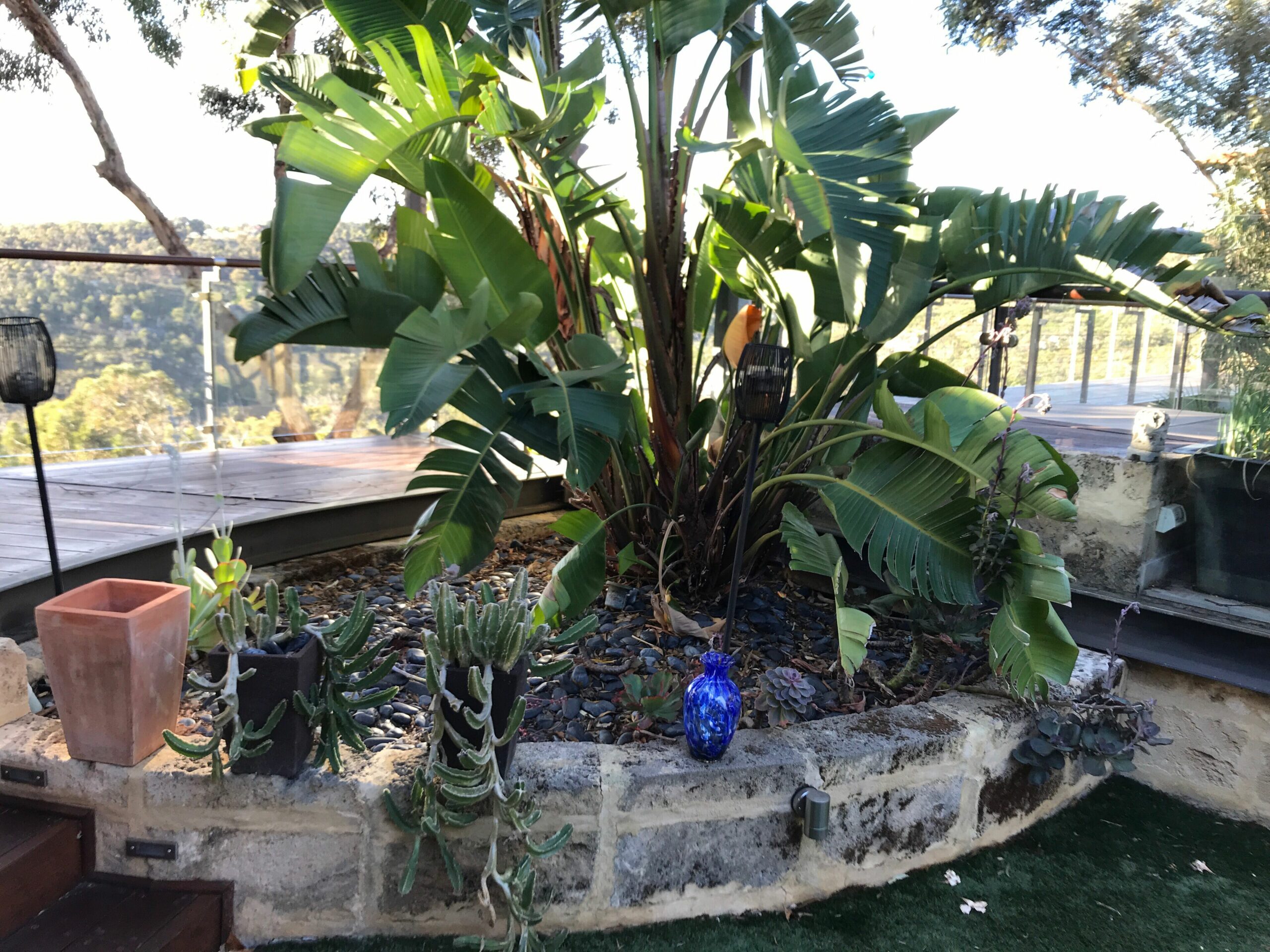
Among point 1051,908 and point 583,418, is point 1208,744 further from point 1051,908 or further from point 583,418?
point 583,418

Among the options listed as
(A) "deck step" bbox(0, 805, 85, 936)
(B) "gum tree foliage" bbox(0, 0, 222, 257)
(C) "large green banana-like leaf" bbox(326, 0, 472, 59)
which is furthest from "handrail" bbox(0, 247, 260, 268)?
(B) "gum tree foliage" bbox(0, 0, 222, 257)

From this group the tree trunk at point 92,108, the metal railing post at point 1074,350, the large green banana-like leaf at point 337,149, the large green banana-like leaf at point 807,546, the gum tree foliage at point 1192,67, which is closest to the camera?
the large green banana-like leaf at point 337,149

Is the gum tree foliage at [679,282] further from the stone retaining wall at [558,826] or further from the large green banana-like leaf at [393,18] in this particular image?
the stone retaining wall at [558,826]

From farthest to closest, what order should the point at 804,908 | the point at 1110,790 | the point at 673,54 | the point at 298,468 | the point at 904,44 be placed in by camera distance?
1. the point at 904,44
2. the point at 298,468
3. the point at 1110,790
4. the point at 673,54
5. the point at 804,908

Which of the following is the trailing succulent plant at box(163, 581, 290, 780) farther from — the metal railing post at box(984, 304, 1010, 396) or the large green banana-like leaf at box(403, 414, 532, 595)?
the metal railing post at box(984, 304, 1010, 396)

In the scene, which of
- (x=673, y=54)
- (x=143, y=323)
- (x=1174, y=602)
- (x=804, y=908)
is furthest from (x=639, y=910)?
(x=143, y=323)

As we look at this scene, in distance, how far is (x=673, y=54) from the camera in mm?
2541

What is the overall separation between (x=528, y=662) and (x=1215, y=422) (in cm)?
240

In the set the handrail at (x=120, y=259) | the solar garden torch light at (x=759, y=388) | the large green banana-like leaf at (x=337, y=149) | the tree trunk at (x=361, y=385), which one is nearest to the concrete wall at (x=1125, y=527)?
the solar garden torch light at (x=759, y=388)

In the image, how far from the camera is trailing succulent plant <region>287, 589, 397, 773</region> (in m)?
1.83

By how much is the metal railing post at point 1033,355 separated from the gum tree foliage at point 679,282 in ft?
2.27

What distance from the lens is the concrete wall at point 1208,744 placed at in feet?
8.39

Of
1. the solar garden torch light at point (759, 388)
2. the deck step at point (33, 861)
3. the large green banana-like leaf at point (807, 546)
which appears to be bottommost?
the deck step at point (33, 861)

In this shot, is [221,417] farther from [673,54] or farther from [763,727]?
[763,727]
